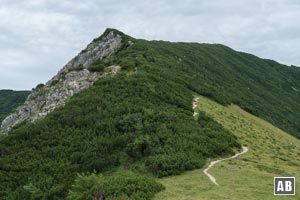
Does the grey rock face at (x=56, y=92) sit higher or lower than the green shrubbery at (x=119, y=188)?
higher

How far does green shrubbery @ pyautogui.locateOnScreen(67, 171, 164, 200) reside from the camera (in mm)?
24281

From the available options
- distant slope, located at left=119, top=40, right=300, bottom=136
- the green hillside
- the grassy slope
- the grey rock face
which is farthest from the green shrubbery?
distant slope, located at left=119, top=40, right=300, bottom=136

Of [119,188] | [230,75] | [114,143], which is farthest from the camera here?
[230,75]

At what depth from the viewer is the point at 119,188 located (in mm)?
25016

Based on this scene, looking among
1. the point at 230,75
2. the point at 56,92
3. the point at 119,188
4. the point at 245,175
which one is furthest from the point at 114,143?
the point at 230,75

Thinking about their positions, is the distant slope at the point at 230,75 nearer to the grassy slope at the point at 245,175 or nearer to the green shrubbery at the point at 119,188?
the grassy slope at the point at 245,175

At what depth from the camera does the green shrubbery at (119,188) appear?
2428 centimetres

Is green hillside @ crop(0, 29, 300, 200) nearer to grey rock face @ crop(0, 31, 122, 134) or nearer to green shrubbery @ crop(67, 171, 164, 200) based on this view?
green shrubbery @ crop(67, 171, 164, 200)

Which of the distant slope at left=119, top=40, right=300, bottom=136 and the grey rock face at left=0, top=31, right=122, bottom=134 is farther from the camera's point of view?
the distant slope at left=119, top=40, right=300, bottom=136

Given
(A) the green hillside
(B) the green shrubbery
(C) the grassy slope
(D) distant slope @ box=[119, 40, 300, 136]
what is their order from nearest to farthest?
(C) the grassy slope → (B) the green shrubbery → (A) the green hillside → (D) distant slope @ box=[119, 40, 300, 136]

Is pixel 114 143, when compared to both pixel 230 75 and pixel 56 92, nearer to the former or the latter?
pixel 56 92

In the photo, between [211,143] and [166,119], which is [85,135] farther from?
[211,143]

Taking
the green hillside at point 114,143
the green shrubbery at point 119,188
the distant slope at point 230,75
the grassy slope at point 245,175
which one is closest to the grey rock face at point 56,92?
the green hillside at point 114,143

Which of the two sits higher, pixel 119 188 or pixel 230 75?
pixel 230 75
